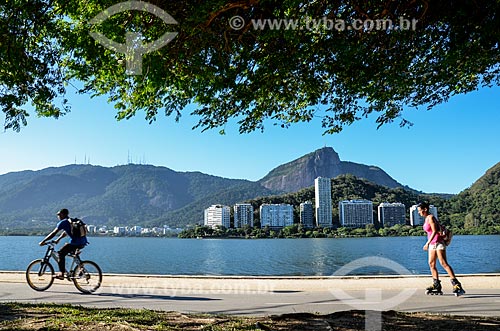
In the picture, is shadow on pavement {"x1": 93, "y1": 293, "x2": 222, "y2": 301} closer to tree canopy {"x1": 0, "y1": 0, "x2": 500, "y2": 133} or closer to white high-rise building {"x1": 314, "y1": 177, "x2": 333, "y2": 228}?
tree canopy {"x1": 0, "y1": 0, "x2": 500, "y2": 133}

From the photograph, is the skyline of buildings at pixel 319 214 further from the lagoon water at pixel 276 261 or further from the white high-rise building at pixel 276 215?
the lagoon water at pixel 276 261

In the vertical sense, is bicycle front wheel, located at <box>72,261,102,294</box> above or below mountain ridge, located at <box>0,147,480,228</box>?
below

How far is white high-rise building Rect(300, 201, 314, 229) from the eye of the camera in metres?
101

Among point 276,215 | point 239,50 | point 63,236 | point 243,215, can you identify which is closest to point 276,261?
point 63,236

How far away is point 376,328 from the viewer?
439 centimetres

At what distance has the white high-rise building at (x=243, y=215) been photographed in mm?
99062

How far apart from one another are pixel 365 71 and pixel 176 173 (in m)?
195

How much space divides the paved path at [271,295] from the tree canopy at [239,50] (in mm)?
3002

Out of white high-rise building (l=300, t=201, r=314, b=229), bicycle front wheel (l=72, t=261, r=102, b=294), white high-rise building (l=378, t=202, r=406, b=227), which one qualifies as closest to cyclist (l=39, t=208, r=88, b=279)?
bicycle front wheel (l=72, t=261, r=102, b=294)

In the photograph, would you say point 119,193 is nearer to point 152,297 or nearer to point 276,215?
point 276,215

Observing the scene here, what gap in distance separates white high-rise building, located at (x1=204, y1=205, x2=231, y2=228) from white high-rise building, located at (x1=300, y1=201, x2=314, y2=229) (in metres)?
17.3

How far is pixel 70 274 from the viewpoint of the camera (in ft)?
29.3

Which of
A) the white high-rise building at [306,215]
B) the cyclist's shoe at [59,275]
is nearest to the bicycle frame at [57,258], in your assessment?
the cyclist's shoe at [59,275]

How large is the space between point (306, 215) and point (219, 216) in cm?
2100
